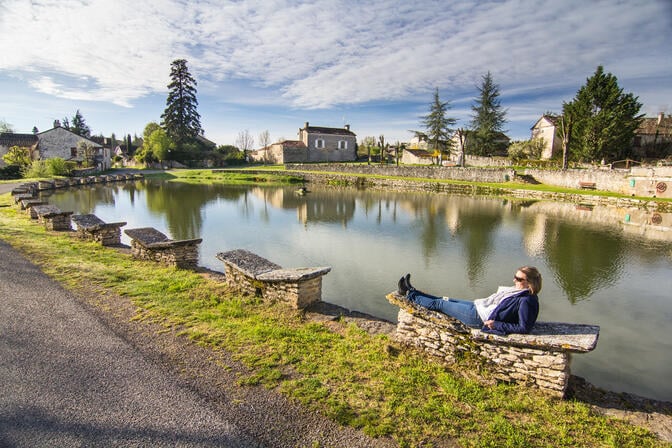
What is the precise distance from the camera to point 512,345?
3.89 meters

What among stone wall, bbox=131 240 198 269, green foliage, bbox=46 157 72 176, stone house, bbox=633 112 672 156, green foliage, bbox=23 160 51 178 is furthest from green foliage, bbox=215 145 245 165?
stone house, bbox=633 112 672 156

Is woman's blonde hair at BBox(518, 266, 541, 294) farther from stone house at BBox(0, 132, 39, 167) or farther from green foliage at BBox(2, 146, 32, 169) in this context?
stone house at BBox(0, 132, 39, 167)

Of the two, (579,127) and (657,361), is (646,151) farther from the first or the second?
(657,361)

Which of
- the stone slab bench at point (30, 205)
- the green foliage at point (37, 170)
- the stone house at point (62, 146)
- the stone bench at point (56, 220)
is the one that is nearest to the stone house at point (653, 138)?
the stone bench at point (56, 220)

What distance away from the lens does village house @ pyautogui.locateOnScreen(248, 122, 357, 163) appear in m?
58.6

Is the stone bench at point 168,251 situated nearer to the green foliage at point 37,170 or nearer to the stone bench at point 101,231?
the stone bench at point 101,231

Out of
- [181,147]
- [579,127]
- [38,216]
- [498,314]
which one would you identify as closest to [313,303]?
[498,314]

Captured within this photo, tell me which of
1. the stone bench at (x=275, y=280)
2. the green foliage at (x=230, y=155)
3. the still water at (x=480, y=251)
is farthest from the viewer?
the green foliage at (x=230, y=155)

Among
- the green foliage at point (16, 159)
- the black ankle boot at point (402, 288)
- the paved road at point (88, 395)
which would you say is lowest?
the paved road at point (88, 395)

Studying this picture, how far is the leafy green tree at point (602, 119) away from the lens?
3338 centimetres

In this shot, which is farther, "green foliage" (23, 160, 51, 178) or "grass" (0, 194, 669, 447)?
"green foliage" (23, 160, 51, 178)

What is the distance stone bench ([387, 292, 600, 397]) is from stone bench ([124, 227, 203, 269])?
5.49 m

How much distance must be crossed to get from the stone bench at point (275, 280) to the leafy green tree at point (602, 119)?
121 feet

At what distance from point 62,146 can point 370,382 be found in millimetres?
59899
